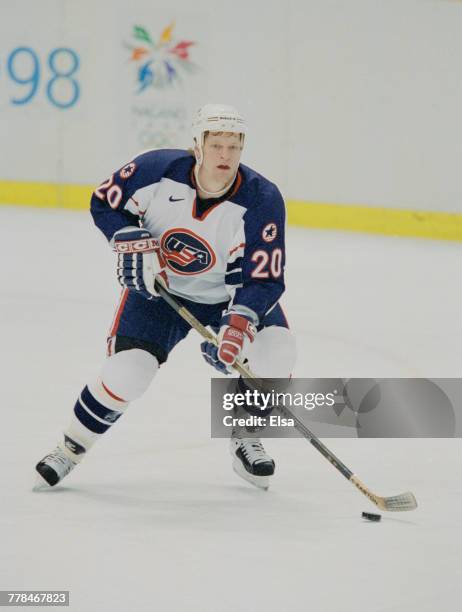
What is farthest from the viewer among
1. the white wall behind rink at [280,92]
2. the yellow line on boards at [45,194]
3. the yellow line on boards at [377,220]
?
the yellow line on boards at [45,194]

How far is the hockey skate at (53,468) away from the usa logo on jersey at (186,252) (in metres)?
0.57

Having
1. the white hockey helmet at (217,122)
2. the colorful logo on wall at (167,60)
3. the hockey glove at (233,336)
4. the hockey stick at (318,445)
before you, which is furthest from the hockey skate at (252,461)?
the colorful logo on wall at (167,60)

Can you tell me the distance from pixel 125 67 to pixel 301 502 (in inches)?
259

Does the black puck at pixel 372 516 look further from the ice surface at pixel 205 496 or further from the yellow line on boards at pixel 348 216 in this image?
the yellow line on boards at pixel 348 216

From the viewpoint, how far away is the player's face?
2.98 meters

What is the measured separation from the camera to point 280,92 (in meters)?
8.88

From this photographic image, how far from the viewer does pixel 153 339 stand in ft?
10.1

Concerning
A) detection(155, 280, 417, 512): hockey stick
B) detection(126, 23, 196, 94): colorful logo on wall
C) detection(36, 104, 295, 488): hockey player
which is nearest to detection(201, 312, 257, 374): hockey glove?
detection(36, 104, 295, 488): hockey player

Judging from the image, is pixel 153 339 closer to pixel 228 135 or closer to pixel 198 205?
pixel 198 205

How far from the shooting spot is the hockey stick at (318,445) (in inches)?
114

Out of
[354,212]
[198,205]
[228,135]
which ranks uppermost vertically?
[228,135]

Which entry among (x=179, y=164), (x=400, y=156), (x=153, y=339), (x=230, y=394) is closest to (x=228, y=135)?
(x=179, y=164)

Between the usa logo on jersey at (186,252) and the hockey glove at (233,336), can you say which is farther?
the usa logo on jersey at (186,252)

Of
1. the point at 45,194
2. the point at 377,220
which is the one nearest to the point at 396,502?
the point at 377,220
